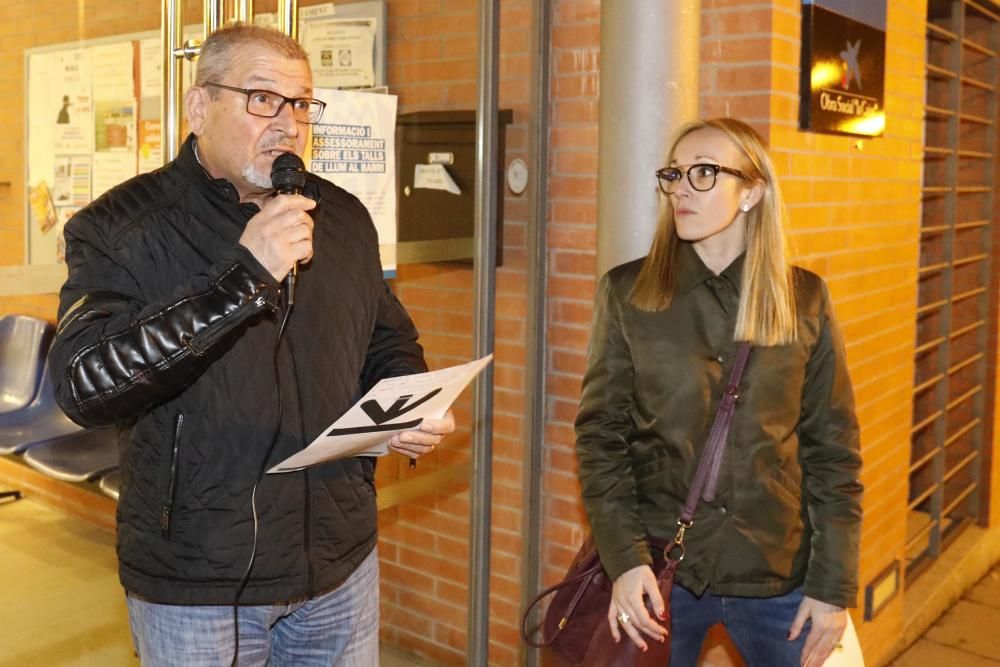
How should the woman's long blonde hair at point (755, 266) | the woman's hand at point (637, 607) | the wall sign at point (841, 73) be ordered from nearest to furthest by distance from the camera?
the woman's hand at point (637, 607)
the woman's long blonde hair at point (755, 266)
the wall sign at point (841, 73)

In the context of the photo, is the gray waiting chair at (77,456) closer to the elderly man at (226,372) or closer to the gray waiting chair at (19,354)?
the gray waiting chair at (19,354)

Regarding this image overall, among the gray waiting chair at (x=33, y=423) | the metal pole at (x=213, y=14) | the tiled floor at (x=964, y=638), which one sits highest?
the metal pole at (x=213, y=14)

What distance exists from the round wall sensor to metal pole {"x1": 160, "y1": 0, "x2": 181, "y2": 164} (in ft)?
4.95

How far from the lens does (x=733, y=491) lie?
3.02 m

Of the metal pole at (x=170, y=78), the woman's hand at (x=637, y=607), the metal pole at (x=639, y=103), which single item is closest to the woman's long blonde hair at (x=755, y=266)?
the woman's hand at (x=637, y=607)

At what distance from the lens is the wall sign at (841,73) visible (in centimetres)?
427

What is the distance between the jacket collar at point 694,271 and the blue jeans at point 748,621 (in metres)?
0.80

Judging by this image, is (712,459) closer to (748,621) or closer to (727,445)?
(727,445)

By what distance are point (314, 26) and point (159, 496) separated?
1.98 metres

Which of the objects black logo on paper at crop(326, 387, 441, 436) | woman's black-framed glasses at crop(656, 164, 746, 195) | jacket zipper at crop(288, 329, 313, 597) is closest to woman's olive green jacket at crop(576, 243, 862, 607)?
woman's black-framed glasses at crop(656, 164, 746, 195)

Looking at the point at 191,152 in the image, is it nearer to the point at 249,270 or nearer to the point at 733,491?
the point at 249,270

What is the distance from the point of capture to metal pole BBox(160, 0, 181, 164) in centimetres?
326

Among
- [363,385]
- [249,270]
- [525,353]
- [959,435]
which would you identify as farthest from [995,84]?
[249,270]


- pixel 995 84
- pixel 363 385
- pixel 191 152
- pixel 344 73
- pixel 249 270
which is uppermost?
pixel 995 84
